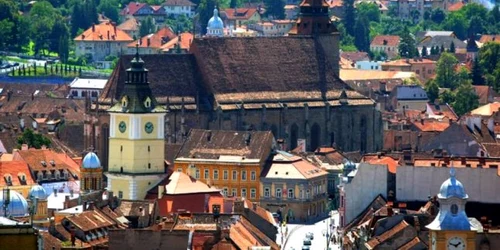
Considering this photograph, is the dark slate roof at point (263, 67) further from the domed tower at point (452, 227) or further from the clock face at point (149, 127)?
the domed tower at point (452, 227)

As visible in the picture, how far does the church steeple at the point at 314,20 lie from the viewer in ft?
551

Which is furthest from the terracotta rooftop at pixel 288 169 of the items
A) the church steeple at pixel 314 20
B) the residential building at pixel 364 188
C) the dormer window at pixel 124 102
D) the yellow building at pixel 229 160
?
the residential building at pixel 364 188

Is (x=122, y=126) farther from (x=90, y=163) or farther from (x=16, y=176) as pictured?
(x=90, y=163)

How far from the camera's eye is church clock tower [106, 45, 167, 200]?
381 ft

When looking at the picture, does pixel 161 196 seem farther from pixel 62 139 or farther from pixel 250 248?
pixel 62 139

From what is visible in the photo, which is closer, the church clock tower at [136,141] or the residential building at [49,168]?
the church clock tower at [136,141]

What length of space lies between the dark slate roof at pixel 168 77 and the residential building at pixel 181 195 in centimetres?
3546

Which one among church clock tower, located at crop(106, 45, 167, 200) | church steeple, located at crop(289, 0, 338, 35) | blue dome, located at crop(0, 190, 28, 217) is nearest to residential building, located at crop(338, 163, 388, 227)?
blue dome, located at crop(0, 190, 28, 217)

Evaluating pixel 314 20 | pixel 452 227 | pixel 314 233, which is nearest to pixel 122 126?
pixel 314 233

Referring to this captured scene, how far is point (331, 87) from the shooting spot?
160875mm

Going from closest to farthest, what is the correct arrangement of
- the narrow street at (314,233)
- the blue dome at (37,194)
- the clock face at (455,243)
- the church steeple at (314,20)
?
the clock face at (455,243) < the narrow street at (314,233) < the blue dome at (37,194) < the church steeple at (314,20)

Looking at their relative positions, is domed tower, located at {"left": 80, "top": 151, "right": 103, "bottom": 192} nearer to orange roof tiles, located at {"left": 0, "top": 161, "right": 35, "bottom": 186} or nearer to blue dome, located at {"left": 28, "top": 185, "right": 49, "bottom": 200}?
blue dome, located at {"left": 28, "top": 185, "right": 49, "bottom": 200}

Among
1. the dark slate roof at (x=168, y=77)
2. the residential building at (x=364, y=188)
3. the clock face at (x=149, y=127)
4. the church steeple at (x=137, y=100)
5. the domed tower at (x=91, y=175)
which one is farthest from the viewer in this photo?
the dark slate roof at (x=168, y=77)

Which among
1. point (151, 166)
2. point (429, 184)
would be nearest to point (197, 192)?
point (151, 166)
